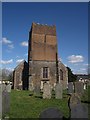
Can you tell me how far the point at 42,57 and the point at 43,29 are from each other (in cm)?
563

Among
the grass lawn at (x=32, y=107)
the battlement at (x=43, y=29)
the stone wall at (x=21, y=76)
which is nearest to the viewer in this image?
the grass lawn at (x=32, y=107)

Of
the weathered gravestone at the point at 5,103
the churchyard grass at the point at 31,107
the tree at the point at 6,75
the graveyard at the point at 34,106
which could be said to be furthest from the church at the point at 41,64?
the tree at the point at 6,75

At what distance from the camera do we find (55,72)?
41250 mm

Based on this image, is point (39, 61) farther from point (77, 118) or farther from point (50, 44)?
point (77, 118)

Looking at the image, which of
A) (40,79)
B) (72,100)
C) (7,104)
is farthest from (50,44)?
(72,100)

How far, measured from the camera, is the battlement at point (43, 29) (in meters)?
43.1

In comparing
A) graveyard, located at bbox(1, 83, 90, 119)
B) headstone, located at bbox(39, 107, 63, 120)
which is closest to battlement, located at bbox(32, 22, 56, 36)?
graveyard, located at bbox(1, 83, 90, 119)

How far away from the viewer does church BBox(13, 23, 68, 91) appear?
40469mm

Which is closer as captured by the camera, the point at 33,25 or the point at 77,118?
the point at 77,118

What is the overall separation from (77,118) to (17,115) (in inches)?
146

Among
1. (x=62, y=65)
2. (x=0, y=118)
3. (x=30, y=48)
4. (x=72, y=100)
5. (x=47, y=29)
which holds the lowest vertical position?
(x=0, y=118)

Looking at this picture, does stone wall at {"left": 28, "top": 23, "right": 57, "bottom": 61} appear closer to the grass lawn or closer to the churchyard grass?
the grass lawn

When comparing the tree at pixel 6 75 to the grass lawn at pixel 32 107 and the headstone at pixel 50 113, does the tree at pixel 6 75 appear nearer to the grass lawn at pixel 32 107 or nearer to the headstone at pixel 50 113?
the grass lawn at pixel 32 107

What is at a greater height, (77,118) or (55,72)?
(55,72)
